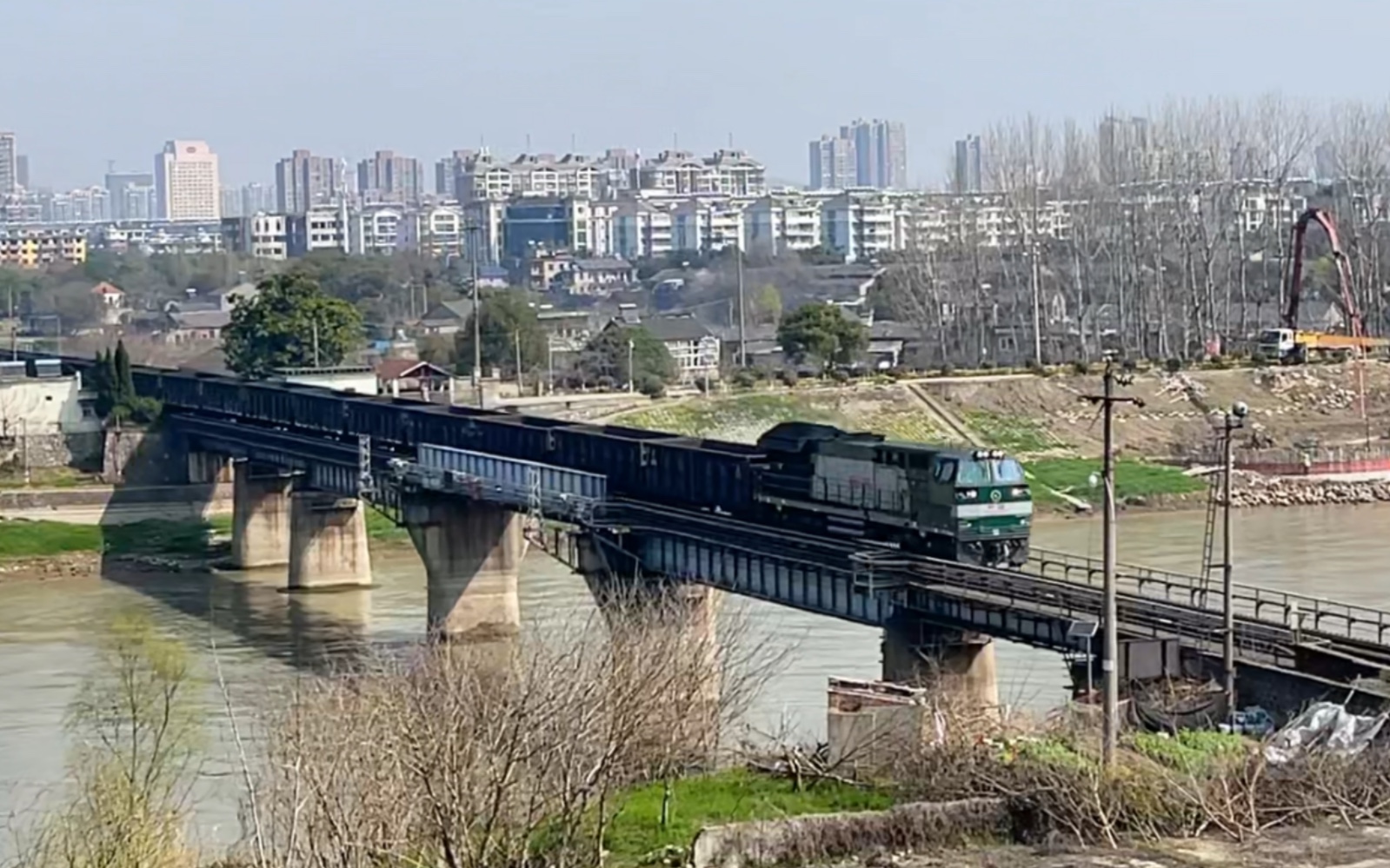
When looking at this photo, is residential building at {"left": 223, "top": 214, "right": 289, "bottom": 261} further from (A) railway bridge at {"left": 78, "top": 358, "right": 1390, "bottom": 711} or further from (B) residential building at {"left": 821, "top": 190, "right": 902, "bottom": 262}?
(A) railway bridge at {"left": 78, "top": 358, "right": 1390, "bottom": 711}

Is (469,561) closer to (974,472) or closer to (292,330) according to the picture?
(974,472)

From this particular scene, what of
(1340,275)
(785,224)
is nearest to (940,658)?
(1340,275)

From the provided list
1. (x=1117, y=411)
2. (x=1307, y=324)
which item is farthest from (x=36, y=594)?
(x=1307, y=324)

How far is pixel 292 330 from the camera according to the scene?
67875 mm

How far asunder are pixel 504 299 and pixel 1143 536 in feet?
106

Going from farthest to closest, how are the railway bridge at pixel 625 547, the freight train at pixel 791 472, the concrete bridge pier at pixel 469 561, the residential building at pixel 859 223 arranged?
the residential building at pixel 859 223 → the concrete bridge pier at pixel 469 561 → the freight train at pixel 791 472 → the railway bridge at pixel 625 547

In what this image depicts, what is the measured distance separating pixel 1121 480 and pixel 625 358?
20.9 meters

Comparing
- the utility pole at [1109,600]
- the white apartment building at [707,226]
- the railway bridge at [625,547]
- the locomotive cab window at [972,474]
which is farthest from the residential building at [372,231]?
the utility pole at [1109,600]

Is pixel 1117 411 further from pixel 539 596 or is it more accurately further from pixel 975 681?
pixel 975 681

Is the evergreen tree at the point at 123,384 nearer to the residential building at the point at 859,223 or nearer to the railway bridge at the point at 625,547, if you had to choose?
the railway bridge at the point at 625,547

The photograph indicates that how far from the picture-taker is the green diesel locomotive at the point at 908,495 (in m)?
29.1

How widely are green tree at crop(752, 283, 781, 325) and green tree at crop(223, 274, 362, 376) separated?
38560 millimetres

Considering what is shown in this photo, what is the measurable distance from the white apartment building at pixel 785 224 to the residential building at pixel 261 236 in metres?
32.3

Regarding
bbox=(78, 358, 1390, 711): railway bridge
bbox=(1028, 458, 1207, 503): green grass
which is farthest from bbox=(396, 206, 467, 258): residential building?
bbox=(1028, 458, 1207, 503): green grass
